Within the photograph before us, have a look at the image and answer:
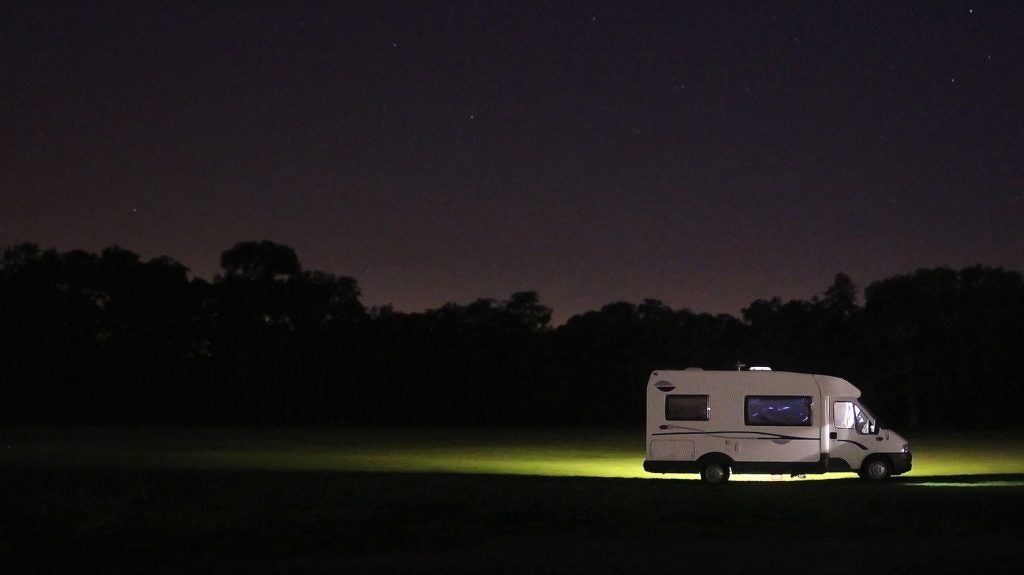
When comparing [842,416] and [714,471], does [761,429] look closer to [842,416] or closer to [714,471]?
[714,471]

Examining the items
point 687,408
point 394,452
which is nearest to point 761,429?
point 687,408

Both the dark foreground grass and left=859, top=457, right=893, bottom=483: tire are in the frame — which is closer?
the dark foreground grass

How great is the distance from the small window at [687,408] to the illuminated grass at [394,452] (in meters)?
2.41

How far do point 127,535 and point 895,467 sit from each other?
58.4 ft

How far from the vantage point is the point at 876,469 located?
25.8 m

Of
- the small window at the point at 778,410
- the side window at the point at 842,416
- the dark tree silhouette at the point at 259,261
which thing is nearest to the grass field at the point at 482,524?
the side window at the point at 842,416

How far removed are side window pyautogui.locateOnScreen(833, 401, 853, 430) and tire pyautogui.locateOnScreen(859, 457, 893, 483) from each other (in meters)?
0.89

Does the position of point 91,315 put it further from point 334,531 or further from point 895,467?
point 334,531

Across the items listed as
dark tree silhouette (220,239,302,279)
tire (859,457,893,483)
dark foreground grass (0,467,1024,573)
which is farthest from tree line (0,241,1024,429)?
dark foreground grass (0,467,1024,573)

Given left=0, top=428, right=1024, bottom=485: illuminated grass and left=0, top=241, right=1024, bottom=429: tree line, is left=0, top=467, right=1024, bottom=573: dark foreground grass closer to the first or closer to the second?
left=0, top=428, right=1024, bottom=485: illuminated grass

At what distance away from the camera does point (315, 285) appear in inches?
3219

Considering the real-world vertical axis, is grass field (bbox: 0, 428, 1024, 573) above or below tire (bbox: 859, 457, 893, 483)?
below

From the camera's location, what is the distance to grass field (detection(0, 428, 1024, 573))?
39.4 ft

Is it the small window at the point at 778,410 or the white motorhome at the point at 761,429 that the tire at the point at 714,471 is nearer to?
the white motorhome at the point at 761,429
